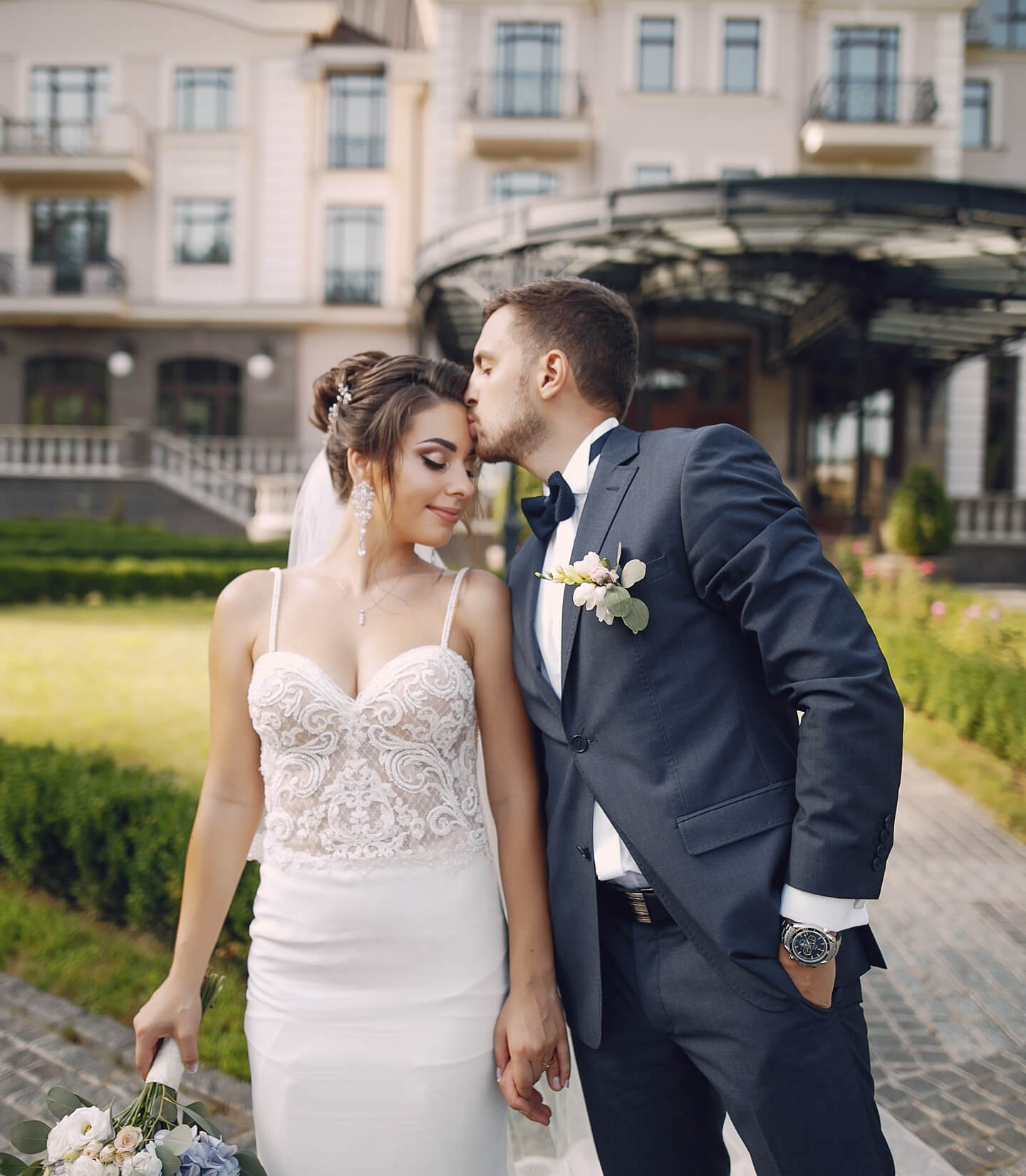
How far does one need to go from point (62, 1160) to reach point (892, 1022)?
3.32 metres

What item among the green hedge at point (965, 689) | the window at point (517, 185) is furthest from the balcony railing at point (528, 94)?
the green hedge at point (965, 689)

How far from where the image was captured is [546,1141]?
306 cm

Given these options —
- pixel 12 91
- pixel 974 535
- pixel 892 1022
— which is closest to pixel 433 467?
pixel 892 1022

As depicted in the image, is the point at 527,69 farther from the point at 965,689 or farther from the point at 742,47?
the point at 965,689

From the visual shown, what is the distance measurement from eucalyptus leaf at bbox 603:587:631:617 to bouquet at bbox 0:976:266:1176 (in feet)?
3.91

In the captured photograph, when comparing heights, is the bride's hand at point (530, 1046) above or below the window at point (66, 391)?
below

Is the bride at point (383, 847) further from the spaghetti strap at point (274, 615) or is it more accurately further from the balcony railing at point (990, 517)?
the balcony railing at point (990, 517)

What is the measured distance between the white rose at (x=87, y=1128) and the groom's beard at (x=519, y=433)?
1475 millimetres

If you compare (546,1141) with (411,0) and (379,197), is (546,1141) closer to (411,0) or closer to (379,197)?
(379,197)

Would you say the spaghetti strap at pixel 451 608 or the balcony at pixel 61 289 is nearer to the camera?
the spaghetti strap at pixel 451 608

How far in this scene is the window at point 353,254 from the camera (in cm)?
2347

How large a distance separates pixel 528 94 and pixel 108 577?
1406 centimetres

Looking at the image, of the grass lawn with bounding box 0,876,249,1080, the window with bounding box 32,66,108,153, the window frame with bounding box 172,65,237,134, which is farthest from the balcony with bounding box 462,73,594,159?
the grass lawn with bounding box 0,876,249,1080

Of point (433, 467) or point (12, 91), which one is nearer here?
point (433, 467)
